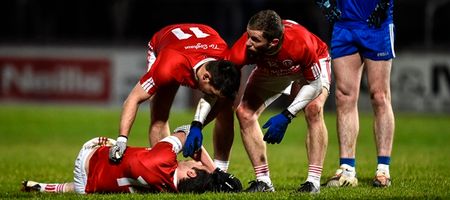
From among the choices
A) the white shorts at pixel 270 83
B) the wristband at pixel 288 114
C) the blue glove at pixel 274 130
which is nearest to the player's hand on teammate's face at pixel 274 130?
the blue glove at pixel 274 130

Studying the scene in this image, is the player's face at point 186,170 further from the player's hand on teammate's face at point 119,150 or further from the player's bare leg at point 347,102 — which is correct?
the player's bare leg at point 347,102

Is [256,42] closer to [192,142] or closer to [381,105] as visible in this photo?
[192,142]

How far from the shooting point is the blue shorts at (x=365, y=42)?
10.9 meters

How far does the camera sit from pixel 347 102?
10945 millimetres

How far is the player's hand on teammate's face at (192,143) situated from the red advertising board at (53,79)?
687 inches

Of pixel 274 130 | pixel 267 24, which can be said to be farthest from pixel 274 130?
pixel 267 24

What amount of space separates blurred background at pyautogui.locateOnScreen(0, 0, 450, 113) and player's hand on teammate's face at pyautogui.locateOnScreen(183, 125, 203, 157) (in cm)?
1641

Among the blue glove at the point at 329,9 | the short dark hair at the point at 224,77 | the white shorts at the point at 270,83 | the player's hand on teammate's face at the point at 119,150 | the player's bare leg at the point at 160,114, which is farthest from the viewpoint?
the blue glove at the point at 329,9

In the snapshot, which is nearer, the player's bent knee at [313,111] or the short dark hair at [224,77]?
the short dark hair at [224,77]

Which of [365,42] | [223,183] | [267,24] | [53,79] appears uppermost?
[267,24]

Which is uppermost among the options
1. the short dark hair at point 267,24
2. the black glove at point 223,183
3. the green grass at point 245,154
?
the short dark hair at point 267,24

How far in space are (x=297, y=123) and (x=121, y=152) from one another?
47.1ft

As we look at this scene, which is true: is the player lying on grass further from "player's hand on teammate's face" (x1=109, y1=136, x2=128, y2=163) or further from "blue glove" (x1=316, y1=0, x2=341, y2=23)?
"blue glove" (x1=316, y1=0, x2=341, y2=23)

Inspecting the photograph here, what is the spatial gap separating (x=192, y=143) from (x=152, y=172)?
0.45 metres
